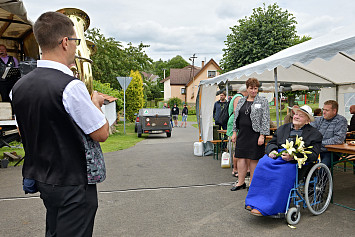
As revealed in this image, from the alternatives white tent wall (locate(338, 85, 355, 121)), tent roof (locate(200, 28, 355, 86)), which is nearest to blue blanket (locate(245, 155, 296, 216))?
tent roof (locate(200, 28, 355, 86))

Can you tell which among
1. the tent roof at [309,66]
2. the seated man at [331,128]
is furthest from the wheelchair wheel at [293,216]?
the tent roof at [309,66]

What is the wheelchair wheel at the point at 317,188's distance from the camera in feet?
13.4

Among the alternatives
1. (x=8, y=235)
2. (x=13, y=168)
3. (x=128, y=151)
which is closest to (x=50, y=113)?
(x=8, y=235)

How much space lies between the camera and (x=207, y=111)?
9273 mm

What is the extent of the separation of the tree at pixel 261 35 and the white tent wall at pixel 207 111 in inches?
494

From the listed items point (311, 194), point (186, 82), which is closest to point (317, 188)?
point (311, 194)

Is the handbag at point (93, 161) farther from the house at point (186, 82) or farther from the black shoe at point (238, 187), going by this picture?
the house at point (186, 82)

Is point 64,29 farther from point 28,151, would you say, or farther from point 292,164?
point 292,164

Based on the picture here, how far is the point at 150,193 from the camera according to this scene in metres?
5.41

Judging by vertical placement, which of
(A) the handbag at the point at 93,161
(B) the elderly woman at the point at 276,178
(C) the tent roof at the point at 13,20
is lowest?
(B) the elderly woman at the point at 276,178

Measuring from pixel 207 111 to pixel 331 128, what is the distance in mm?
4393

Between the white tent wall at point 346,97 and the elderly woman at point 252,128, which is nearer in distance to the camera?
the elderly woman at point 252,128

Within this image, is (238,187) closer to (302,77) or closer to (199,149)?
(199,149)

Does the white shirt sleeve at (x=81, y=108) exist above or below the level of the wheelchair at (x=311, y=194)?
above
